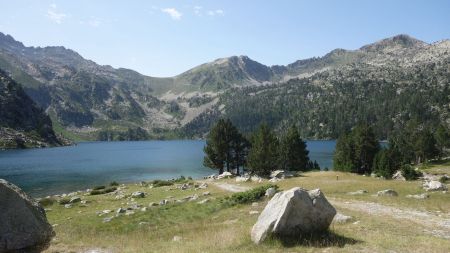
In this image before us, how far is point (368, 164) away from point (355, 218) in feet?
236

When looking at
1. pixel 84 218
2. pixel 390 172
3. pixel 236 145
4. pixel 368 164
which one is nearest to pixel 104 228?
pixel 84 218

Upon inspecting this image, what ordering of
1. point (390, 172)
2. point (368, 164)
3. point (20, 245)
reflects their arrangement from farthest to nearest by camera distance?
point (368, 164)
point (390, 172)
point (20, 245)

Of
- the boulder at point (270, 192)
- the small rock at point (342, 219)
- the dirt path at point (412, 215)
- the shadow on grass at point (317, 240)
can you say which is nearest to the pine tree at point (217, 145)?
the boulder at point (270, 192)

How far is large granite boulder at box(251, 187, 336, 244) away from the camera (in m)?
19.1

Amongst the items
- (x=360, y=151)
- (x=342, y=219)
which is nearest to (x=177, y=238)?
(x=342, y=219)

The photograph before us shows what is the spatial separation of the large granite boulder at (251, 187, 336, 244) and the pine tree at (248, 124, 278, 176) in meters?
59.3

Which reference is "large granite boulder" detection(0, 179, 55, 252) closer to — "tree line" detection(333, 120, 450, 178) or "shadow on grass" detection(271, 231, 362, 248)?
"shadow on grass" detection(271, 231, 362, 248)

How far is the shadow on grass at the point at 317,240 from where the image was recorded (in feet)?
60.4

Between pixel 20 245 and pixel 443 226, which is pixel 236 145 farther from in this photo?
pixel 20 245

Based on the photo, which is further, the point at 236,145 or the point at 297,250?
the point at 236,145

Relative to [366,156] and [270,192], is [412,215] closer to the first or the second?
[270,192]

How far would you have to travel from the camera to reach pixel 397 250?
1733cm

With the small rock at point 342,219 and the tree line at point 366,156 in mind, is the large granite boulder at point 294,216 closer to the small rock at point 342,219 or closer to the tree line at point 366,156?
the small rock at point 342,219

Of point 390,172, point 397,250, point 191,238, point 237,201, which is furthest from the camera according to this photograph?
point 390,172
